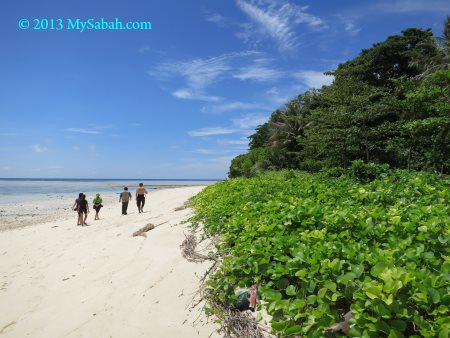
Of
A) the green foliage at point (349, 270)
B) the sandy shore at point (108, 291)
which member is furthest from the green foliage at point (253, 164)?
the green foliage at point (349, 270)

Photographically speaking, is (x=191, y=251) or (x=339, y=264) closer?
(x=339, y=264)

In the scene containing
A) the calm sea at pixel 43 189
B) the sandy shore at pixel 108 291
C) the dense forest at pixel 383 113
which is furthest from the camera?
the calm sea at pixel 43 189

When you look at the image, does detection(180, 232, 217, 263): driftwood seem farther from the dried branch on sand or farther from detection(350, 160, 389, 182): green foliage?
detection(350, 160, 389, 182): green foliage

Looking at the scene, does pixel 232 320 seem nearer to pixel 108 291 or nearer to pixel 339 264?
pixel 339 264

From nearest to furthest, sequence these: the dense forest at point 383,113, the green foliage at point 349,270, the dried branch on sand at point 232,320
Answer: the green foliage at point 349,270 < the dried branch on sand at point 232,320 < the dense forest at point 383,113

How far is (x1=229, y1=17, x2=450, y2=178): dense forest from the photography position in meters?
14.0

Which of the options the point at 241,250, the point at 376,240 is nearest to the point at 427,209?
the point at 376,240

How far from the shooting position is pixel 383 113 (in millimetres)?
17734

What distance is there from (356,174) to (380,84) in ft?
76.4

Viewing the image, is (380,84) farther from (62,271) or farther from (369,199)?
(62,271)

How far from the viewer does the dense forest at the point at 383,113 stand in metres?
14.0

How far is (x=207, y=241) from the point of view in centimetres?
535

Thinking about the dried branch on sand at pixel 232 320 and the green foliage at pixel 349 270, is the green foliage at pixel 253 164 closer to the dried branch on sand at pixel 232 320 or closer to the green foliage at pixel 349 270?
the green foliage at pixel 349 270

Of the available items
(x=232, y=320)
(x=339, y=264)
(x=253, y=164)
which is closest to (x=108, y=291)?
(x=232, y=320)
